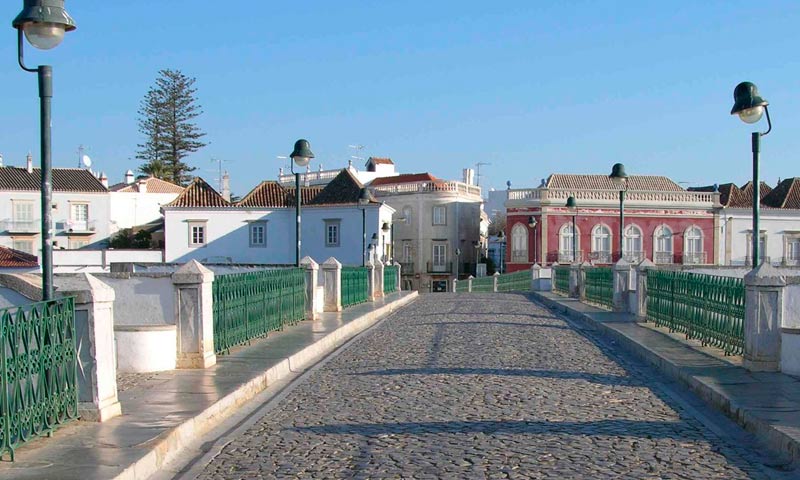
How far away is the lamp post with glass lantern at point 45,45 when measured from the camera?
8.12 m

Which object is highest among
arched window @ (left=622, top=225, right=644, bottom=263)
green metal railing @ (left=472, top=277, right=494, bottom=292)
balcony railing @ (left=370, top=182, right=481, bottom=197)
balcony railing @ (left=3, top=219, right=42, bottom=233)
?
balcony railing @ (left=370, top=182, right=481, bottom=197)

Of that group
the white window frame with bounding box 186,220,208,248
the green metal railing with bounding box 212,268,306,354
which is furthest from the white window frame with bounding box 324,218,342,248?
the green metal railing with bounding box 212,268,306,354

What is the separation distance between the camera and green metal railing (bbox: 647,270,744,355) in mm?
13016

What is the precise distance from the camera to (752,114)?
13727mm

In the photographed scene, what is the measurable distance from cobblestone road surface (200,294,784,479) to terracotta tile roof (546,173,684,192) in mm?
60265

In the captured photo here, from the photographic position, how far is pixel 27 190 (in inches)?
2677

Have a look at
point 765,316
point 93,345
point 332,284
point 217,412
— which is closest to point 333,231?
point 332,284

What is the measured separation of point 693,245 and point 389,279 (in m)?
37.0

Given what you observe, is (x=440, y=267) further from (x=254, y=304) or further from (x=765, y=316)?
(x=765, y=316)

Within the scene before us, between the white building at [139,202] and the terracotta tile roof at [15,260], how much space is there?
19480 mm

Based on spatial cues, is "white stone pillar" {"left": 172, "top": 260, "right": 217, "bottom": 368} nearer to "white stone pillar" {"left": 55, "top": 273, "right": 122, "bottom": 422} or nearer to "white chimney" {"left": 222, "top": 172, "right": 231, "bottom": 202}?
"white stone pillar" {"left": 55, "top": 273, "right": 122, "bottom": 422}

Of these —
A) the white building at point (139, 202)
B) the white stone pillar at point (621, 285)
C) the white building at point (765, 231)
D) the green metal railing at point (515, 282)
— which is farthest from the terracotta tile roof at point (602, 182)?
the white stone pillar at point (621, 285)

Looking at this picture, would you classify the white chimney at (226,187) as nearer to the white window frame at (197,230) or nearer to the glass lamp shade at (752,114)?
the white window frame at (197,230)

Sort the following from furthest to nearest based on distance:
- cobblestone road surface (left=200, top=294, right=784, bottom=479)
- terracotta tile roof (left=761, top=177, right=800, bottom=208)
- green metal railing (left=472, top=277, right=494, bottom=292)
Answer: terracotta tile roof (left=761, top=177, right=800, bottom=208) → green metal railing (left=472, top=277, right=494, bottom=292) → cobblestone road surface (left=200, top=294, right=784, bottom=479)
